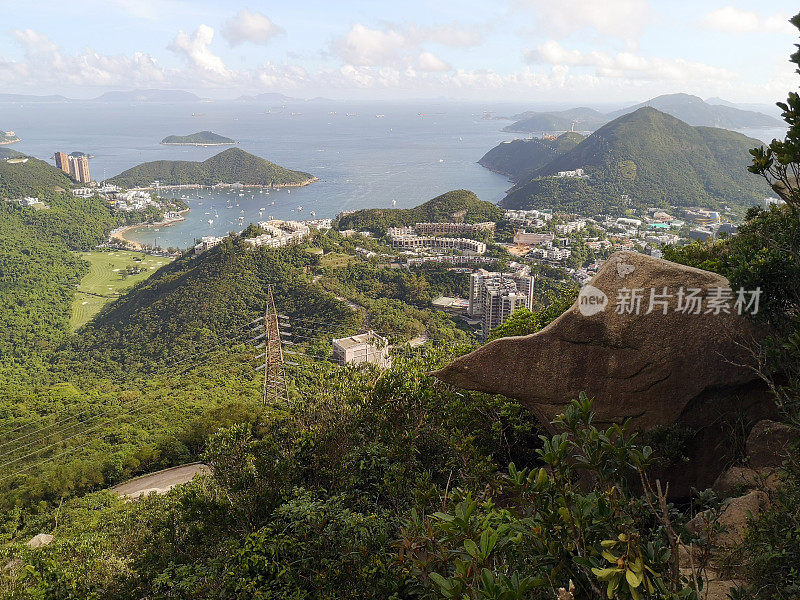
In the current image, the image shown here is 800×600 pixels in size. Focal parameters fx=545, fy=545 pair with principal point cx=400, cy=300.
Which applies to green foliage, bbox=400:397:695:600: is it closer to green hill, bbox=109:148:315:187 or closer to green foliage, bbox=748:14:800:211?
green foliage, bbox=748:14:800:211

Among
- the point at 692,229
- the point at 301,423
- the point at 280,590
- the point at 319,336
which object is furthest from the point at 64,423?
the point at 692,229

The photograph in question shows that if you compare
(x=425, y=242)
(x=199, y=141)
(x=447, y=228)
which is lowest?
(x=425, y=242)

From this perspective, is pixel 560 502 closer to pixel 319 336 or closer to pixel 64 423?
pixel 64 423

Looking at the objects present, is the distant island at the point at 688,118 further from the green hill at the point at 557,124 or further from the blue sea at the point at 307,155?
the blue sea at the point at 307,155

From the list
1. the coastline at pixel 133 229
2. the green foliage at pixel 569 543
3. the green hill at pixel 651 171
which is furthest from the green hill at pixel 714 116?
the green foliage at pixel 569 543

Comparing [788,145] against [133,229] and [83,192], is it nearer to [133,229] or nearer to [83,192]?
[133,229]

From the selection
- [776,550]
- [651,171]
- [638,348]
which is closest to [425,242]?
[651,171]
